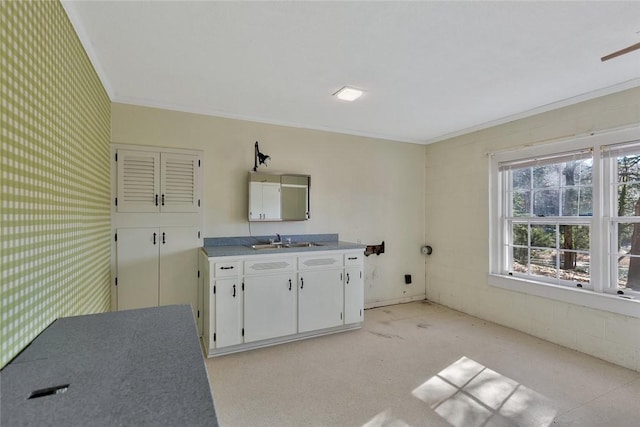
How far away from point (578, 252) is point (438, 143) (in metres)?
2.19

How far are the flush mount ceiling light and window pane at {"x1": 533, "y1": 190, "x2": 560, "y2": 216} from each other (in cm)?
228

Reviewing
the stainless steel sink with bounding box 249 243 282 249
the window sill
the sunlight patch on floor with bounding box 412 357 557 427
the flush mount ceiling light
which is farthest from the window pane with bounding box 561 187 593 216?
the stainless steel sink with bounding box 249 243 282 249

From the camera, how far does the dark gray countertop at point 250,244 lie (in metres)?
2.90

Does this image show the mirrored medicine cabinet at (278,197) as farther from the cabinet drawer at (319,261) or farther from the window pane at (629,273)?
the window pane at (629,273)

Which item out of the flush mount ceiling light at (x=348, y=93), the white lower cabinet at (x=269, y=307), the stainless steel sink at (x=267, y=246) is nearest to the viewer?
the flush mount ceiling light at (x=348, y=93)

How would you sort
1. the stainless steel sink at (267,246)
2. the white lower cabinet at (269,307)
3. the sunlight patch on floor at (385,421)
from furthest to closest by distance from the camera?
the stainless steel sink at (267,246), the white lower cabinet at (269,307), the sunlight patch on floor at (385,421)

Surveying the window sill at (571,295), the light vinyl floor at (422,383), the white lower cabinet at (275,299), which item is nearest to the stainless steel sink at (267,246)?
the white lower cabinet at (275,299)

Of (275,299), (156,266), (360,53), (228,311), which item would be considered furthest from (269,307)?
A: (360,53)

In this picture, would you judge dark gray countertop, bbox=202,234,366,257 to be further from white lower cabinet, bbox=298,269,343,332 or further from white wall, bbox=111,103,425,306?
white lower cabinet, bbox=298,269,343,332

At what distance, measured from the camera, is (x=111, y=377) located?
3.09 ft

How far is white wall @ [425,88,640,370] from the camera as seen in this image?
268 cm

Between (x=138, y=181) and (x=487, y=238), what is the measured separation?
3946 mm

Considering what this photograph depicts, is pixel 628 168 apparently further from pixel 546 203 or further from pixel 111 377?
pixel 111 377

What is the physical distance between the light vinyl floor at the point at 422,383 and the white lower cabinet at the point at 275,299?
0.45 feet
